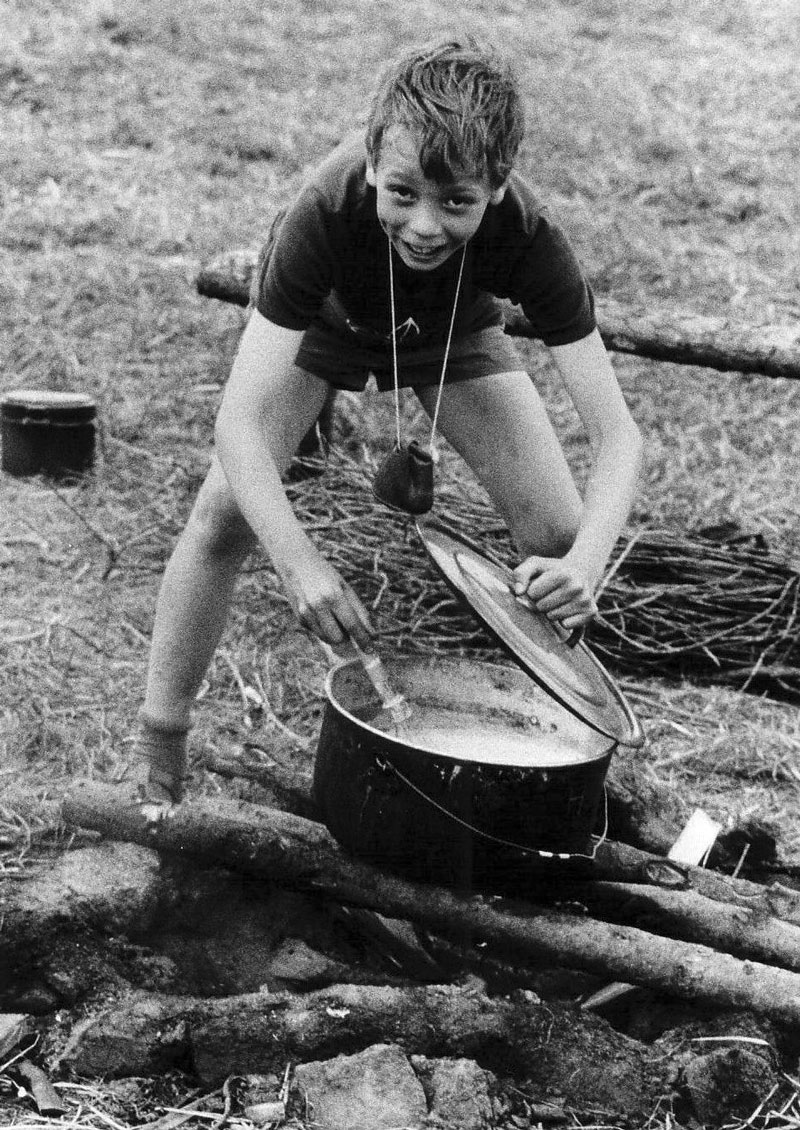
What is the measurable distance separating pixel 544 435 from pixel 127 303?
11.5 ft

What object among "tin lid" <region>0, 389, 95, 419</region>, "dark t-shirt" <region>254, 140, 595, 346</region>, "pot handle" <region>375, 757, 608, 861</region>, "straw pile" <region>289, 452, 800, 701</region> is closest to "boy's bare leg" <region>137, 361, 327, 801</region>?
"dark t-shirt" <region>254, 140, 595, 346</region>

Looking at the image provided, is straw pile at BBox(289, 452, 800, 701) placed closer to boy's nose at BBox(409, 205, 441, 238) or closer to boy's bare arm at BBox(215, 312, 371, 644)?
boy's bare arm at BBox(215, 312, 371, 644)

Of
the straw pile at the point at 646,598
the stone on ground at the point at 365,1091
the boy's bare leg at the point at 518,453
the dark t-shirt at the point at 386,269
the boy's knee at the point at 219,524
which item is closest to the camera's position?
the stone on ground at the point at 365,1091

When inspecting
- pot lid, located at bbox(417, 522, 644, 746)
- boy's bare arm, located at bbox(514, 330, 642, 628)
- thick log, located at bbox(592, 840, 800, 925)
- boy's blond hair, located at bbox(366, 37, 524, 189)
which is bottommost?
thick log, located at bbox(592, 840, 800, 925)

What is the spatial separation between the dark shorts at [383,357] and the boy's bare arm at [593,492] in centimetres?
21

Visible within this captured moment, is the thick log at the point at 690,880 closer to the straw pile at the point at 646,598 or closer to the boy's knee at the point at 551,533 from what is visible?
the boy's knee at the point at 551,533

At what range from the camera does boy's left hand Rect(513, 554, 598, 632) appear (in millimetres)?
2193

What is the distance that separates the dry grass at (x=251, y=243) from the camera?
3494 millimetres

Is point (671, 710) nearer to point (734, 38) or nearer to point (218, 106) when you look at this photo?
point (218, 106)

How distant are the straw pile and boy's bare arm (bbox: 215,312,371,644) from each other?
4.15 ft

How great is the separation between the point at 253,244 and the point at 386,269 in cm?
405

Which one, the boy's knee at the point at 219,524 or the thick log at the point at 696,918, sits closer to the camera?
the thick log at the point at 696,918

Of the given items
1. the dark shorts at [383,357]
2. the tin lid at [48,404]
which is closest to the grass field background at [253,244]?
the tin lid at [48,404]

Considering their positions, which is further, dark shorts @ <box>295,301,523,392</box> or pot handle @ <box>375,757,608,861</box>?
dark shorts @ <box>295,301,523,392</box>
